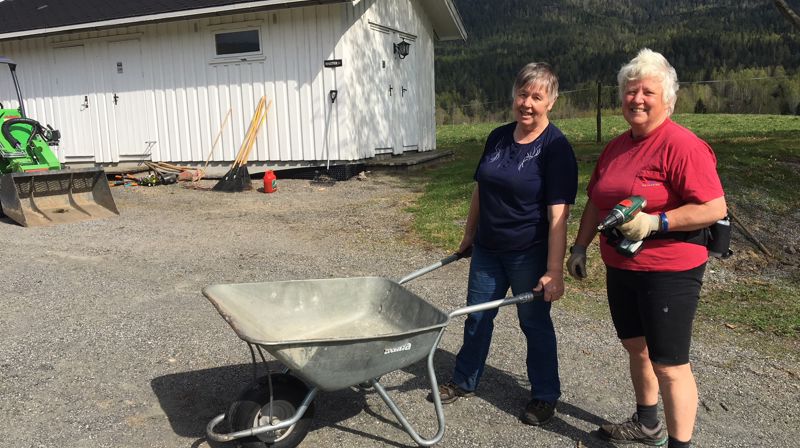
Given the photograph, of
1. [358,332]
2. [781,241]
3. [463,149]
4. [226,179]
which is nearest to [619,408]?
[358,332]

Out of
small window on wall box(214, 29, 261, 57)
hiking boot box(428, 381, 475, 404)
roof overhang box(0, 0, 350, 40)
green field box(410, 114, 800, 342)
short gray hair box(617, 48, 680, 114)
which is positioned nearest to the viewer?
short gray hair box(617, 48, 680, 114)

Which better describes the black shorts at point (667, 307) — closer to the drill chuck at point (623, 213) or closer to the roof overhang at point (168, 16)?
the drill chuck at point (623, 213)

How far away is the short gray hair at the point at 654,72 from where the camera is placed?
2.40m

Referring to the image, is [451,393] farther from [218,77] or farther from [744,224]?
[218,77]

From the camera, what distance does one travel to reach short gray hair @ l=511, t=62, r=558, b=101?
2809mm

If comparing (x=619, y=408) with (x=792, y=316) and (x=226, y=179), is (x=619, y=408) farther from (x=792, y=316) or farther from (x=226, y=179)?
(x=226, y=179)

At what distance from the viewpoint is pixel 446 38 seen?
16078 mm

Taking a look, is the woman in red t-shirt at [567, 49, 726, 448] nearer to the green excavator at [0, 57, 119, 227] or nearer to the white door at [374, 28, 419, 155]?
the green excavator at [0, 57, 119, 227]

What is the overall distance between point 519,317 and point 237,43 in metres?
9.90

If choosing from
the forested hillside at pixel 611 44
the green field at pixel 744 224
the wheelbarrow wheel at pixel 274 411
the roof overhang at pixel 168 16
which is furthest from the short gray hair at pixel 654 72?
the forested hillside at pixel 611 44

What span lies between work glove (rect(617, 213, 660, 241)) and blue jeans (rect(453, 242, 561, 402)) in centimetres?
67

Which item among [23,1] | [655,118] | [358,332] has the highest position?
[23,1]

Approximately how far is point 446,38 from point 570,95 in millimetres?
16579

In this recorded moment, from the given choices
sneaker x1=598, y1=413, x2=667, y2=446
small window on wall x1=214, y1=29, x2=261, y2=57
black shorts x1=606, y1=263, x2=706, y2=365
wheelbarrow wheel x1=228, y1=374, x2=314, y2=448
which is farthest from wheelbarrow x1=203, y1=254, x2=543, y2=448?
small window on wall x1=214, y1=29, x2=261, y2=57
